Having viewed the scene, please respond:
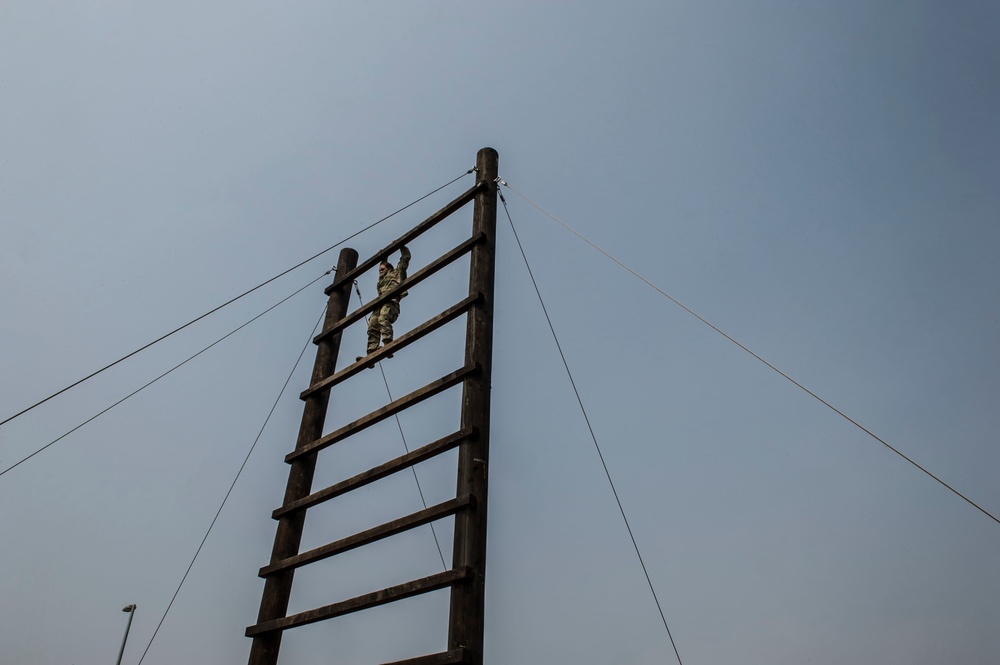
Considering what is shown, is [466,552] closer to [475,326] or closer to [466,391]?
[466,391]

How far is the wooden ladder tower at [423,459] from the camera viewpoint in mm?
3670

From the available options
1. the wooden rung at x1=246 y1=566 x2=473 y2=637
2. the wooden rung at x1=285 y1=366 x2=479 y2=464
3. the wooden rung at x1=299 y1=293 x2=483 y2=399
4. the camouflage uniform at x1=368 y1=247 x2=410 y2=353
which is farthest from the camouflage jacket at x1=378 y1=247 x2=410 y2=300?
the wooden rung at x1=246 y1=566 x2=473 y2=637

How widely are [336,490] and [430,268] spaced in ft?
6.11

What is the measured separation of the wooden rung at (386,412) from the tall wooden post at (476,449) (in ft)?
0.33

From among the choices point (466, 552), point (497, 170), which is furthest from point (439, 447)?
point (497, 170)

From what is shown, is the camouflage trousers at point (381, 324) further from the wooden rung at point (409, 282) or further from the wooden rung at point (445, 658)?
the wooden rung at point (445, 658)

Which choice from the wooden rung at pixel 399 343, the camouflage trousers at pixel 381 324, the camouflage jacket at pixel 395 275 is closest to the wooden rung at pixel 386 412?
the wooden rung at pixel 399 343

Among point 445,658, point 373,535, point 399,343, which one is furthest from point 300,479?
point 445,658

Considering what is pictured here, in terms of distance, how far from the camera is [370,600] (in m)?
3.87

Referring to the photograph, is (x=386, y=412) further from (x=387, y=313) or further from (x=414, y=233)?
(x=414, y=233)

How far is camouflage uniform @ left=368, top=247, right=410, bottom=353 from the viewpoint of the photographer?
5.67 meters

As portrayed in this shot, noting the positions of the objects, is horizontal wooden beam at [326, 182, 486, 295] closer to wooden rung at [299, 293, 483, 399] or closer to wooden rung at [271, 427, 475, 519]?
wooden rung at [299, 293, 483, 399]

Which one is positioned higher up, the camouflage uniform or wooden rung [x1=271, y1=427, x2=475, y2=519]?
the camouflage uniform

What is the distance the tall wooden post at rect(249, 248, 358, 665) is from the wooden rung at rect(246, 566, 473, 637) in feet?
0.38
